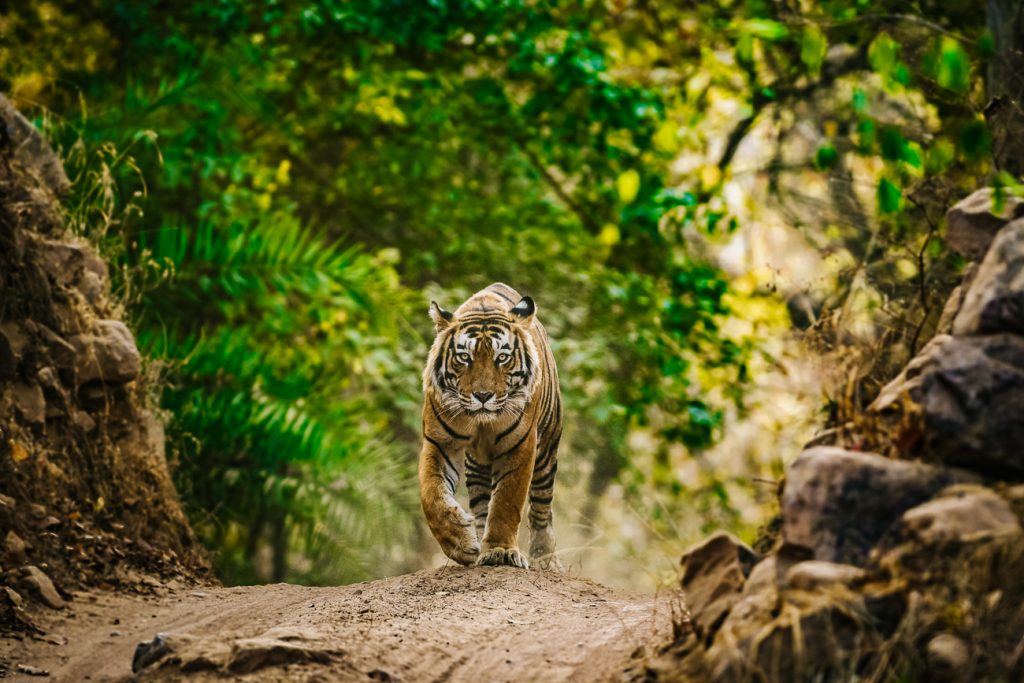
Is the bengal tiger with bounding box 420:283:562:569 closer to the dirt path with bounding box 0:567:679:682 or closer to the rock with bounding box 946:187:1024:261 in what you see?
the dirt path with bounding box 0:567:679:682

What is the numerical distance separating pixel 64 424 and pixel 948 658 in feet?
17.5

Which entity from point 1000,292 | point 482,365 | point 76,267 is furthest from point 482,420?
point 1000,292

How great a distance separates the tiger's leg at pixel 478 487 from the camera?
747 cm

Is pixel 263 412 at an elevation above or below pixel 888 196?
below

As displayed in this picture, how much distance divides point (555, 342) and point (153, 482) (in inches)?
218

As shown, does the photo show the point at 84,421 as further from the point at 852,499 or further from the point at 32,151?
the point at 852,499

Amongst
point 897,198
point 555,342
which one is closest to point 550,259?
point 555,342

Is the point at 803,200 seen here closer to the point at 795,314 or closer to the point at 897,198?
the point at 795,314

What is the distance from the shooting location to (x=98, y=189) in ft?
27.7

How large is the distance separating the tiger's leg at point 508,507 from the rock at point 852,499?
2877 millimetres

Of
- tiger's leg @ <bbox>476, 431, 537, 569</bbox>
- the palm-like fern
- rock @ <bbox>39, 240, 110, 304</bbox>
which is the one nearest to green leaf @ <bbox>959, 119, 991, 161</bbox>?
tiger's leg @ <bbox>476, 431, 537, 569</bbox>

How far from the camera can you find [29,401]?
6.59 meters

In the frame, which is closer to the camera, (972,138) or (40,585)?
(972,138)

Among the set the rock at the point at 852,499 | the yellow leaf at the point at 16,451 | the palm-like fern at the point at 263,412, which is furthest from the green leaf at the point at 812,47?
the palm-like fern at the point at 263,412
